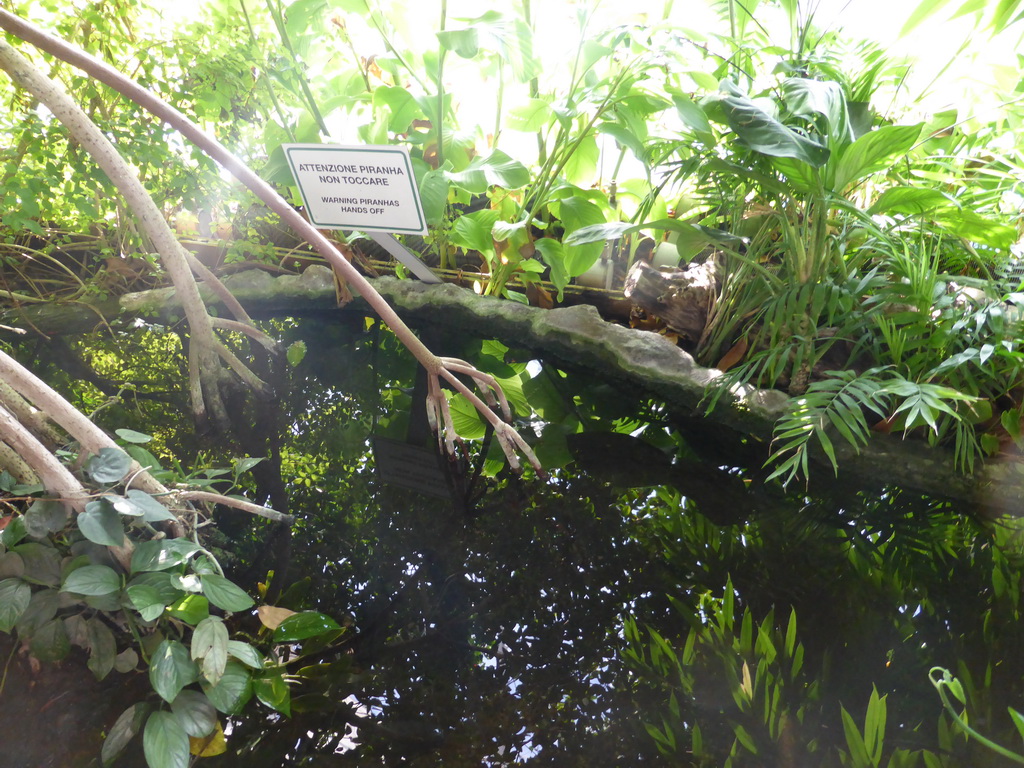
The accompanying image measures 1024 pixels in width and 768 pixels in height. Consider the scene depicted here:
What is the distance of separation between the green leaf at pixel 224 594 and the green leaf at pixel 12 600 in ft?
0.73

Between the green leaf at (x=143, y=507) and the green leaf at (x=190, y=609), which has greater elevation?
the green leaf at (x=143, y=507)

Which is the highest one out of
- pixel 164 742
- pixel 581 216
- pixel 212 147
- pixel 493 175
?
pixel 212 147

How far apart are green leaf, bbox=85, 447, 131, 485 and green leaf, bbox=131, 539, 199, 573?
3.9 inches

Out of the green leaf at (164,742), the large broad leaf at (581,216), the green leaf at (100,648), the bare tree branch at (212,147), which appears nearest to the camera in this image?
the green leaf at (164,742)

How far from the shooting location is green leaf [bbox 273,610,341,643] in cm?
82

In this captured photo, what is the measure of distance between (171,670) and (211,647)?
5cm

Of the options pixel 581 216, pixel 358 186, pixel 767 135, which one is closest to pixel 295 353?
pixel 358 186

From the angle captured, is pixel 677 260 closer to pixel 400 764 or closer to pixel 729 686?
pixel 729 686

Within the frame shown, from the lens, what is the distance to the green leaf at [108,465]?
75 cm

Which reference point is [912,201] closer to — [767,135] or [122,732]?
[767,135]

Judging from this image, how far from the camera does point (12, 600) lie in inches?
29.0

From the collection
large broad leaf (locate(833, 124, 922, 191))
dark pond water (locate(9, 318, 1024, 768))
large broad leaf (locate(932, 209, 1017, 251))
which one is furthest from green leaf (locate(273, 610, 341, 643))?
large broad leaf (locate(932, 209, 1017, 251))

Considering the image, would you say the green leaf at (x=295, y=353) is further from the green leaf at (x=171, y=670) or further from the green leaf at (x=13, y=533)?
the green leaf at (x=171, y=670)

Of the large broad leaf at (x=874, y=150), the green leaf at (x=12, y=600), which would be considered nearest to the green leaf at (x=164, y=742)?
the green leaf at (x=12, y=600)
